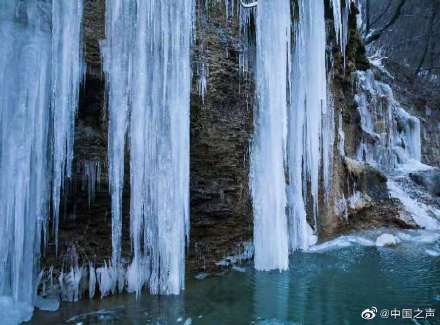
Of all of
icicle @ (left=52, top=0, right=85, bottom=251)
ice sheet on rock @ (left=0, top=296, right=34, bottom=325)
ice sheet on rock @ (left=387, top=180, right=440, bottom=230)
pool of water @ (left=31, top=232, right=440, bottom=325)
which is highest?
icicle @ (left=52, top=0, right=85, bottom=251)

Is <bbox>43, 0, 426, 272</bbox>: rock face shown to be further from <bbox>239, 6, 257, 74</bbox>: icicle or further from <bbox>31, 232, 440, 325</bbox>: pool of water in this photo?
<bbox>31, 232, 440, 325</bbox>: pool of water

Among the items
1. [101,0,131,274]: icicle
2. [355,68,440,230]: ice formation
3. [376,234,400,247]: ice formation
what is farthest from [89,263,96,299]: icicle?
[355,68,440,230]: ice formation

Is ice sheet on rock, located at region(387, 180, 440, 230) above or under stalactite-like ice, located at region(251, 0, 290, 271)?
under

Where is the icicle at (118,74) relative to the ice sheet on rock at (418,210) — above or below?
above

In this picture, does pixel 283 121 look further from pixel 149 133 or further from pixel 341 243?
pixel 341 243

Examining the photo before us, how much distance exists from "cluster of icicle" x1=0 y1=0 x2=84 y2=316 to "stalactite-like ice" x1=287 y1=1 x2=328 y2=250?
11.1ft

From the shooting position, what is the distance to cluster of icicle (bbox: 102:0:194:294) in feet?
13.9

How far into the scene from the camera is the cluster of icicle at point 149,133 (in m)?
4.25

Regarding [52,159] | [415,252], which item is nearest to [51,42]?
[52,159]

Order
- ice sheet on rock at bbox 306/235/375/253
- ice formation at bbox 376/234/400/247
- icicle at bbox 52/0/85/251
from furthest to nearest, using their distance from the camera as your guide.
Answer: ice formation at bbox 376/234/400/247
ice sheet on rock at bbox 306/235/375/253
icicle at bbox 52/0/85/251

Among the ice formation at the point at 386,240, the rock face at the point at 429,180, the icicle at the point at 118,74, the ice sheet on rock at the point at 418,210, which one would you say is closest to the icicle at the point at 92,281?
the icicle at the point at 118,74

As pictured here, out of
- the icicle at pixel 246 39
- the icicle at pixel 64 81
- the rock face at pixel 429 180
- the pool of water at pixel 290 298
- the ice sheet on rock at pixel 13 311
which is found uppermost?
the icicle at pixel 246 39

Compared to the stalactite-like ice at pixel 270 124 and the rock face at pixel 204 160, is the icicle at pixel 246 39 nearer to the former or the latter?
the rock face at pixel 204 160

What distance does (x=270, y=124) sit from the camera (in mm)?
5191
